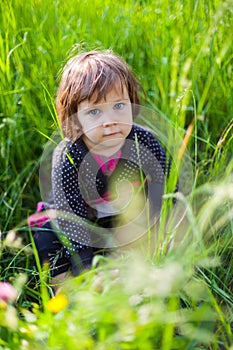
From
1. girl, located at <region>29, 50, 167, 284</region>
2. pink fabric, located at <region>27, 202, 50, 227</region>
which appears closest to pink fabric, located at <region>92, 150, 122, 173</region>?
girl, located at <region>29, 50, 167, 284</region>

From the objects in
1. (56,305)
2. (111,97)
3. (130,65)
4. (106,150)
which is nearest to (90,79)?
(111,97)

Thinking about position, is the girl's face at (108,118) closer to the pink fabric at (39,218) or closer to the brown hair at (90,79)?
the brown hair at (90,79)

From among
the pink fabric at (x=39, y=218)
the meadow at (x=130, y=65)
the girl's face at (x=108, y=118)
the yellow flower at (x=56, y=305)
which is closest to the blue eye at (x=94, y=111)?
the girl's face at (x=108, y=118)

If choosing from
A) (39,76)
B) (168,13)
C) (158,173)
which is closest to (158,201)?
(158,173)

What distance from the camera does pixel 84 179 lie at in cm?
165

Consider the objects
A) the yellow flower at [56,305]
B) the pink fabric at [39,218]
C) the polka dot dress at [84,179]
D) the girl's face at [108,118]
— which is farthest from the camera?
the pink fabric at [39,218]

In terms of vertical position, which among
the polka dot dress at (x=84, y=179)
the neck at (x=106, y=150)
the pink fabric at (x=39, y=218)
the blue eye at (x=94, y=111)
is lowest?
the pink fabric at (x=39, y=218)

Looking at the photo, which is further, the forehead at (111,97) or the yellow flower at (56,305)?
the forehead at (111,97)

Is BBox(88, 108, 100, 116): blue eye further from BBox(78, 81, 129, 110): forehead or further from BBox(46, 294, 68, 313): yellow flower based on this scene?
BBox(46, 294, 68, 313): yellow flower

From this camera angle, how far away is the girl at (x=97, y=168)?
5.02 ft

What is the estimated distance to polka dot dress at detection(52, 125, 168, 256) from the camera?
5.29 ft

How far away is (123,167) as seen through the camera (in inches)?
65.9

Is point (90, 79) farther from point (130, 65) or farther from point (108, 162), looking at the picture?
point (130, 65)

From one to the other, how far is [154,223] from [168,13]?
82 cm
